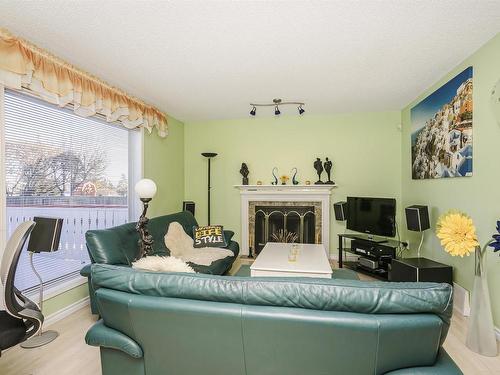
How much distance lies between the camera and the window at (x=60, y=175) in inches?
94.7

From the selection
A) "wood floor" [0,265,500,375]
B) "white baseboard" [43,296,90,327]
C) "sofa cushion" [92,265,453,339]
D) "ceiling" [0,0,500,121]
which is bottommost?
"wood floor" [0,265,500,375]

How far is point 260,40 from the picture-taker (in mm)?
2340

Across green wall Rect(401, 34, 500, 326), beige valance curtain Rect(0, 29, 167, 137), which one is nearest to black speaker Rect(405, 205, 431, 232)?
green wall Rect(401, 34, 500, 326)

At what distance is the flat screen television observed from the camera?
12.8 ft

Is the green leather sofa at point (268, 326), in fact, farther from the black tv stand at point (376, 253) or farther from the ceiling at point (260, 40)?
the black tv stand at point (376, 253)

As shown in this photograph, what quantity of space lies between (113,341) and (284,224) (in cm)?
390

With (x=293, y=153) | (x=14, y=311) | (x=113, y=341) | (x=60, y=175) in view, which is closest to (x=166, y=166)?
(x=60, y=175)

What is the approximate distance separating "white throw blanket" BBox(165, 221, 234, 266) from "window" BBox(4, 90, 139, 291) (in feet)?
2.70

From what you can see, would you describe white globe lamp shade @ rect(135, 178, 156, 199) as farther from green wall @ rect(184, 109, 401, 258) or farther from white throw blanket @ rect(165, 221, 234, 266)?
green wall @ rect(184, 109, 401, 258)

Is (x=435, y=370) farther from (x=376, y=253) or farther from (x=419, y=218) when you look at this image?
(x=376, y=253)

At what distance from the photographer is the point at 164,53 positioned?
101 inches

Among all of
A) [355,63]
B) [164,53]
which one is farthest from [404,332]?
[164,53]

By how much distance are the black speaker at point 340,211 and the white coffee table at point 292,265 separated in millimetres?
1173

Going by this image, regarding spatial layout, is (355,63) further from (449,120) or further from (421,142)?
(421,142)
